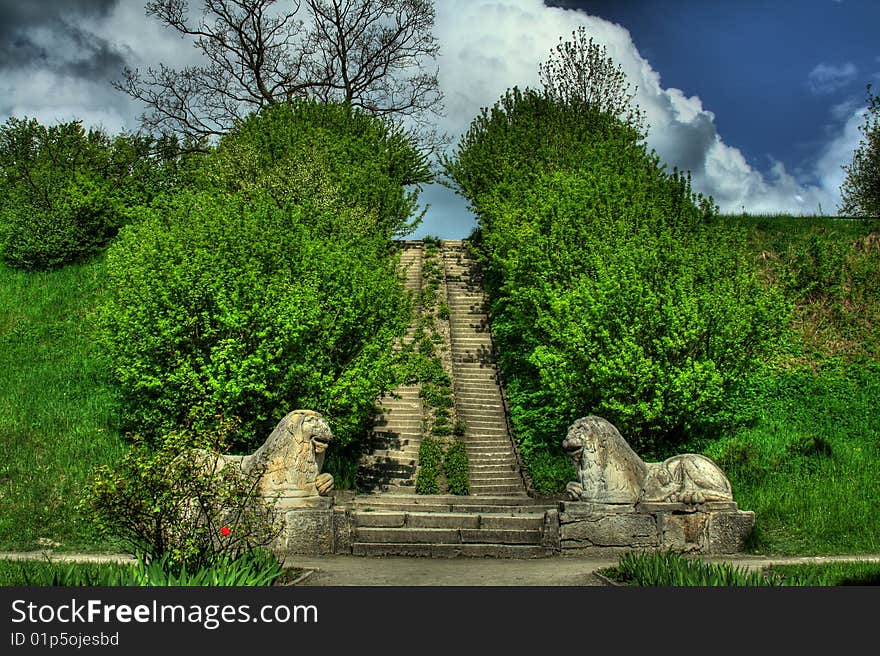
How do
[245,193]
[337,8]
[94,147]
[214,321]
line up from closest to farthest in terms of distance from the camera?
[214,321] → [245,193] → [94,147] → [337,8]

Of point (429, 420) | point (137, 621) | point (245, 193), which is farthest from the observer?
point (245, 193)

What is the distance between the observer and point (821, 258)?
2953cm

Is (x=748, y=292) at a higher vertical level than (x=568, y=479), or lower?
higher

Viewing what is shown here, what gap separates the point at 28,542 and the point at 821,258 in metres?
26.8

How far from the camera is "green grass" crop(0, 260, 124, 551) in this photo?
55.8 ft

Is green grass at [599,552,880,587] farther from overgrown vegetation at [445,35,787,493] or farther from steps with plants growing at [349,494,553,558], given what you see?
overgrown vegetation at [445,35,787,493]

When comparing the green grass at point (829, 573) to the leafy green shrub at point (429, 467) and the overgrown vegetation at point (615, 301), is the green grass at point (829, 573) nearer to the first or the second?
the overgrown vegetation at point (615, 301)

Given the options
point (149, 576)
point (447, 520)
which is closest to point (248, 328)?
point (447, 520)

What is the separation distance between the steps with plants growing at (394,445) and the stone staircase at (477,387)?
1.44 meters

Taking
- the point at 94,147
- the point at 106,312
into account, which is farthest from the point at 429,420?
the point at 94,147

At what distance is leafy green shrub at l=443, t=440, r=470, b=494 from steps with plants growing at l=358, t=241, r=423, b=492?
3.01ft

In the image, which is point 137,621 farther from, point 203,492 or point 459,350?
point 459,350

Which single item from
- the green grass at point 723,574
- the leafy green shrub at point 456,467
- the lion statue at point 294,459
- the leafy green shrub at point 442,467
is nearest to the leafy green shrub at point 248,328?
the leafy green shrub at point 442,467

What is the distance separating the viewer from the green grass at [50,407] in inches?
669
